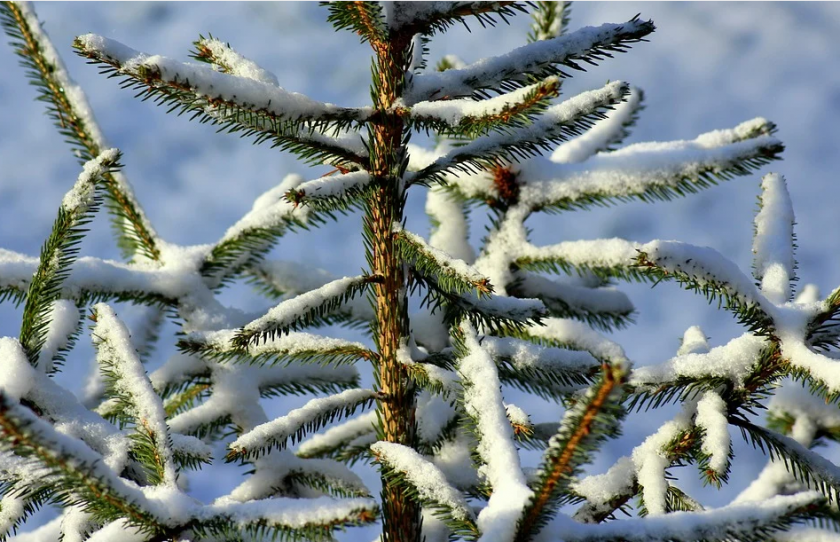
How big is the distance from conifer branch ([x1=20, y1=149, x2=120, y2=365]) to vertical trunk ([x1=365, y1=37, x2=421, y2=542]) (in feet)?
1.75

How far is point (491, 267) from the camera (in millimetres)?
2545

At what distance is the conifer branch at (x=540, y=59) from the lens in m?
1.55

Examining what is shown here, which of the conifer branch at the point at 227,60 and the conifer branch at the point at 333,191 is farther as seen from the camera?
the conifer branch at the point at 227,60

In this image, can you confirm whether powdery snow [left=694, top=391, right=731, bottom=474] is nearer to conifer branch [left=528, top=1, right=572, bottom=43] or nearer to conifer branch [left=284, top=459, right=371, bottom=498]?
conifer branch [left=284, top=459, right=371, bottom=498]

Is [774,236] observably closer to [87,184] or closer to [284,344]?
[284,344]

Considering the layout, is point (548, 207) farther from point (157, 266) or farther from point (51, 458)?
point (51, 458)

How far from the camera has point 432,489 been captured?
1295 millimetres

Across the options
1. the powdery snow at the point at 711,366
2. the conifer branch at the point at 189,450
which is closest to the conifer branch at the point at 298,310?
the conifer branch at the point at 189,450

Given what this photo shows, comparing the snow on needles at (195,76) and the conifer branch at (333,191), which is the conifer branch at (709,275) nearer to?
the conifer branch at (333,191)

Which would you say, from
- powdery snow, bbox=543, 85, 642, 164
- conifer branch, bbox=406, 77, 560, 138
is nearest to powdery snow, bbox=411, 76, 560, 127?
conifer branch, bbox=406, 77, 560, 138

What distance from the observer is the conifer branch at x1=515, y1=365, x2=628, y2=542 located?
1001 millimetres

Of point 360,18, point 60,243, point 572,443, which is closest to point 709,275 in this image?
point 572,443

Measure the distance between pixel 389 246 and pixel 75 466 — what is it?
0.85m

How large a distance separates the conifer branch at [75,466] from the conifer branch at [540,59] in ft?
3.19
